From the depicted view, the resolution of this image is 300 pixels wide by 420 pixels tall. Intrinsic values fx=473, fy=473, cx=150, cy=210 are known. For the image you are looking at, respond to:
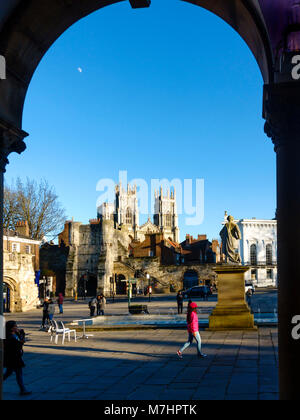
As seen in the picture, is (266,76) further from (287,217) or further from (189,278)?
(189,278)

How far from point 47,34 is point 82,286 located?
201 feet

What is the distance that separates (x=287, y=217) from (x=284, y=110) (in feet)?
3.88

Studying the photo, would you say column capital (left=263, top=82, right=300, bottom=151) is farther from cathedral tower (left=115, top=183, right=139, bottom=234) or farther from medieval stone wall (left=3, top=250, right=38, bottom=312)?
cathedral tower (left=115, top=183, right=139, bottom=234)

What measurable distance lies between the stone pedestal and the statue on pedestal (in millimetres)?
426

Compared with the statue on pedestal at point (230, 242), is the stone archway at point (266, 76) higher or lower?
higher

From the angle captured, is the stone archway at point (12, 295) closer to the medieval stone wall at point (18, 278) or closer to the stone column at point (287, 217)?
the medieval stone wall at point (18, 278)

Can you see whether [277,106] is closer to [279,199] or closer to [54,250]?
[279,199]

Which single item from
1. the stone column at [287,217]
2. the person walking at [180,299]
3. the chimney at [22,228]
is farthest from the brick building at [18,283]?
the stone column at [287,217]

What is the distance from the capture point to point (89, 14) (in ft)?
21.8

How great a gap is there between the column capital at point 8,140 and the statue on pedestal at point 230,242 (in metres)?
11.3

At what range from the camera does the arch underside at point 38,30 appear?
5828 millimetres

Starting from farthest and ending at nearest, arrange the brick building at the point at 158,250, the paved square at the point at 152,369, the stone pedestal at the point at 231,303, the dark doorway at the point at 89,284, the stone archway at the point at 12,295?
1. the brick building at the point at 158,250
2. the dark doorway at the point at 89,284
3. the stone archway at the point at 12,295
4. the stone pedestal at the point at 231,303
5. the paved square at the point at 152,369

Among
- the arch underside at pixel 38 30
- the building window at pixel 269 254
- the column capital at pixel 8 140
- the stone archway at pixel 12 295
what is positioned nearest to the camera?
the arch underside at pixel 38 30
